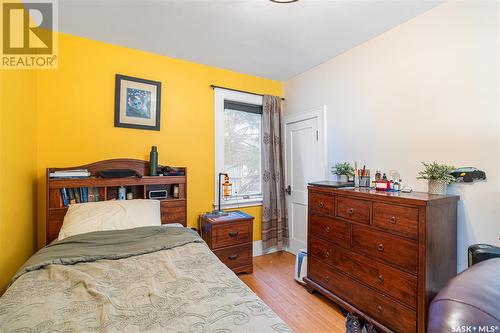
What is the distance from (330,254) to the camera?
216 cm

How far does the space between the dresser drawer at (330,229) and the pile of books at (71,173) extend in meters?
2.27

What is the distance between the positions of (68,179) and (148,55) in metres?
1.59

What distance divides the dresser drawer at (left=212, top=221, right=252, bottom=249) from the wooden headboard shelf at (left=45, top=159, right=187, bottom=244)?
1.31ft

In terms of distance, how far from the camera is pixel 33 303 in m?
1.02

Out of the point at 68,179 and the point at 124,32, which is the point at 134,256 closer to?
the point at 68,179

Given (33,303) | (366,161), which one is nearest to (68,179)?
(33,303)

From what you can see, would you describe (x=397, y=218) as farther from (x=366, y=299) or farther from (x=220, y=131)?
(x=220, y=131)

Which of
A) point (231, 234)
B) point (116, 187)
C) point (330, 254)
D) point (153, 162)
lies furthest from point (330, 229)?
point (116, 187)

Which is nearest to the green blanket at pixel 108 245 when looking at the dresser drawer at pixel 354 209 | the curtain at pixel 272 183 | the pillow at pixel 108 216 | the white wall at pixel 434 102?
the pillow at pixel 108 216

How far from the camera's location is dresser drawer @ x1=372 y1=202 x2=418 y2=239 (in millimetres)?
1552

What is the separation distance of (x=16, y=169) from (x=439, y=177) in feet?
10.6

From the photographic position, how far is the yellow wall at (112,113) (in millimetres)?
2264

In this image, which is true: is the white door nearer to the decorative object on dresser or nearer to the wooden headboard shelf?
the decorative object on dresser

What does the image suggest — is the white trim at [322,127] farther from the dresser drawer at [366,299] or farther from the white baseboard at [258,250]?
the white baseboard at [258,250]
